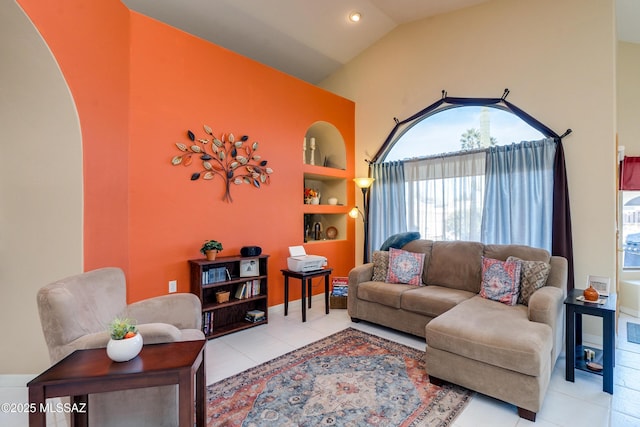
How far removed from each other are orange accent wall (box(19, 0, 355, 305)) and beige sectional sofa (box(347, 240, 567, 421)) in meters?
1.51

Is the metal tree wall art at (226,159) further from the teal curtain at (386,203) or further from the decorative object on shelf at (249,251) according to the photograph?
the teal curtain at (386,203)

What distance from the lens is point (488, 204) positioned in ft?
11.6

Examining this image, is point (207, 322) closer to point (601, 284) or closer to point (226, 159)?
point (226, 159)

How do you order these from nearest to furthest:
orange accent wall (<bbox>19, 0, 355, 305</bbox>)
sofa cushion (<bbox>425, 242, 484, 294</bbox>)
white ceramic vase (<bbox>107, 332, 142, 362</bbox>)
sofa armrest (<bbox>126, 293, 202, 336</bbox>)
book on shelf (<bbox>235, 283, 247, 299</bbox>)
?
white ceramic vase (<bbox>107, 332, 142, 362</bbox>) < sofa armrest (<bbox>126, 293, 202, 336</bbox>) < orange accent wall (<bbox>19, 0, 355, 305</bbox>) < sofa cushion (<bbox>425, 242, 484, 294</bbox>) < book on shelf (<bbox>235, 283, 247, 299</bbox>)

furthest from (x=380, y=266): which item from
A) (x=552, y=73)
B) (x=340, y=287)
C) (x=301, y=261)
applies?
(x=552, y=73)

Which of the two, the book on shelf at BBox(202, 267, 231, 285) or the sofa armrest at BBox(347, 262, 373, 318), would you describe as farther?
the sofa armrest at BBox(347, 262, 373, 318)

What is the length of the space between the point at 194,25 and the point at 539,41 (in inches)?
156

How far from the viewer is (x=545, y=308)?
219cm

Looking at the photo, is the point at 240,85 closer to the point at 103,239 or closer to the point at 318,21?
the point at 318,21

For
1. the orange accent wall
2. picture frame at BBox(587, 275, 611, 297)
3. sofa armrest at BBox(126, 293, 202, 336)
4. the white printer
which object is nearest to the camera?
sofa armrest at BBox(126, 293, 202, 336)

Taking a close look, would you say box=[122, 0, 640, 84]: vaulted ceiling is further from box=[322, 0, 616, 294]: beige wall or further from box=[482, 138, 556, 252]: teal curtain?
box=[482, 138, 556, 252]: teal curtain

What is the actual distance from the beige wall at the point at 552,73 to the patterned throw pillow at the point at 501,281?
82 cm

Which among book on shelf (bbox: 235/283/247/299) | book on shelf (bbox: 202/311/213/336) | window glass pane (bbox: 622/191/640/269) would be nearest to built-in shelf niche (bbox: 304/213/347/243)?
book on shelf (bbox: 235/283/247/299)

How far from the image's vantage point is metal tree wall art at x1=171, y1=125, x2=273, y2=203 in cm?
313
